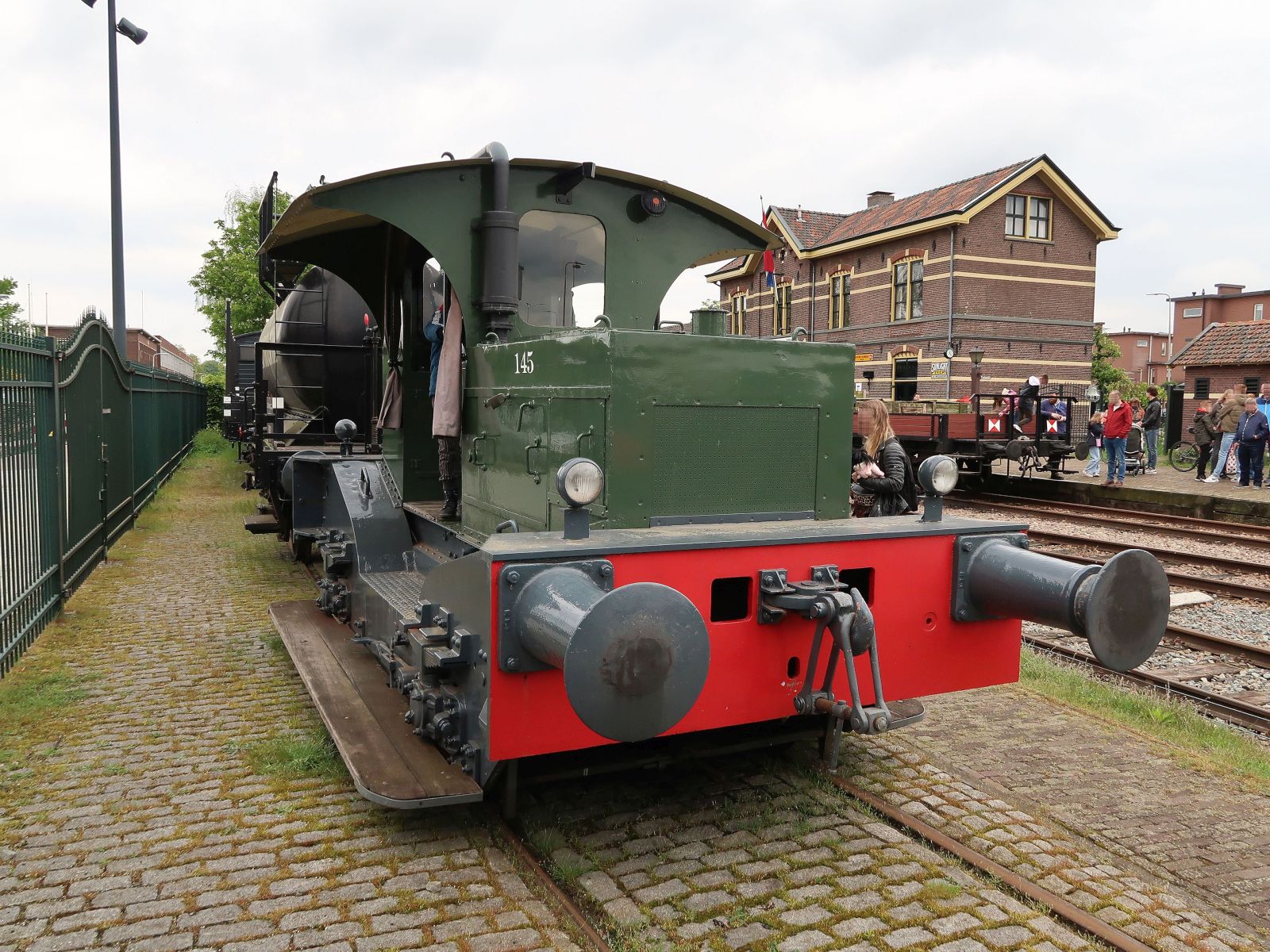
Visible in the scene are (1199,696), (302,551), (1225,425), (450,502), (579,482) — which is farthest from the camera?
(1225,425)

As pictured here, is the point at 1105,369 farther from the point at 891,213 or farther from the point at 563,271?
the point at 563,271

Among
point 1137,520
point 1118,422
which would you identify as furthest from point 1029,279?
point 1137,520

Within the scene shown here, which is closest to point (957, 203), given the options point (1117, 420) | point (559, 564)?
point (1117, 420)

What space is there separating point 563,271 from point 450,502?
1.48 m

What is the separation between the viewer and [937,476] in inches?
153

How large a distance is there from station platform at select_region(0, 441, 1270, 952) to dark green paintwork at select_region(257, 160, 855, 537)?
1.23 meters

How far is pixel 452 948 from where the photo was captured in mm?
2844

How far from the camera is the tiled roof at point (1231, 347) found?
87.4 ft

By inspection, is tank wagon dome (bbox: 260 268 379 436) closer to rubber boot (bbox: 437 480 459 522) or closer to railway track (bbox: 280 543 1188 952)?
rubber boot (bbox: 437 480 459 522)

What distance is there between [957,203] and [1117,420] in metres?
12.1

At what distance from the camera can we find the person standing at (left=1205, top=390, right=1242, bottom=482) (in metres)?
16.9

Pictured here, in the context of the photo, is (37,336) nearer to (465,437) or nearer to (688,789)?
(465,437)

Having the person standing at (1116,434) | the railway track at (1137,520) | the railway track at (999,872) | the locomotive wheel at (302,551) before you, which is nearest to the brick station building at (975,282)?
the person standing at (1116,434)

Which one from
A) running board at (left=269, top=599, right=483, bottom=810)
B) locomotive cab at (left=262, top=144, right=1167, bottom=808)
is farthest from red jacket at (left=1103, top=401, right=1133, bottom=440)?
running board at (left=269, top=599, right=483, bottom=810)
